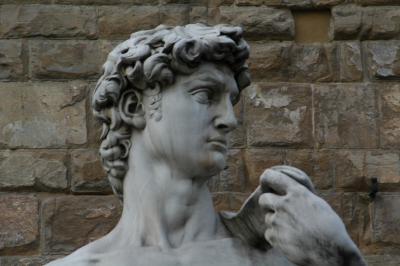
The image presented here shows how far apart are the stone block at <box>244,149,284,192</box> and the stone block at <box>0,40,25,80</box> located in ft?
3.96

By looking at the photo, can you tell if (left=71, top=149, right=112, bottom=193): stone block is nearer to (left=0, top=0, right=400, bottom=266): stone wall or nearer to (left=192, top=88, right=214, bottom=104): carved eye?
(left=0, top=0, right=400, bottom=266): stone wall

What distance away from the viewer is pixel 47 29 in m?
10.6

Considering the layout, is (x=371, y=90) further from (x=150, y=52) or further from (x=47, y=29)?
(x=150, y=52)

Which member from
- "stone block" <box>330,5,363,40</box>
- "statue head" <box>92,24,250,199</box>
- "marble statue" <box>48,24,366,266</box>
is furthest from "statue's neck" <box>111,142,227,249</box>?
"stone block" <box>330,5,363,40</box>

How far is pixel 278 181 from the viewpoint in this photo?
5973 millimetres

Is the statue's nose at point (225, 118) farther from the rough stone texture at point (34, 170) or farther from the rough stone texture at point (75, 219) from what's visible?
the rough stone texture at point (34, 170)

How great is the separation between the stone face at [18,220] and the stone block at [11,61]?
63 cm

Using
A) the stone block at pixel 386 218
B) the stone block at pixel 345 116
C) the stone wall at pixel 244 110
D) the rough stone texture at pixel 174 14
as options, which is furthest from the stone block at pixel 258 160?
the rough stone texture at pixel 174 14

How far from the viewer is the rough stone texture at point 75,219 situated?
10.2 m

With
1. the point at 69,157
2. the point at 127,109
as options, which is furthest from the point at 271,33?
the point at 127,109

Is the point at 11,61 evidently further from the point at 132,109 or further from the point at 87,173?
the point at 132,109

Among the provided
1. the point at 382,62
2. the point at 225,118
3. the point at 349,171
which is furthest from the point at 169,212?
the point at 382,62

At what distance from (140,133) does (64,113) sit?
13.8 feet

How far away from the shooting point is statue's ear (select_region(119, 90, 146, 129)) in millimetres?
6258
